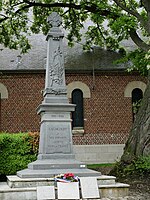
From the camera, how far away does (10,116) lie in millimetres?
19828

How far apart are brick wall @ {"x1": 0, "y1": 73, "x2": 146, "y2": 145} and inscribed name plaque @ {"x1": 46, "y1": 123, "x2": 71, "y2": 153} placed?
9.69m

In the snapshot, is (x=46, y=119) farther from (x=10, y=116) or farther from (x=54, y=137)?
(x=10, y=116)

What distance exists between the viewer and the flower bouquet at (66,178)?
8.60 metres

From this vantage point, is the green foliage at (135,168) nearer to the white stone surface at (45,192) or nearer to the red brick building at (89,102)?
the white stone surface at (45,192)

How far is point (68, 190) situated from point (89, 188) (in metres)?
0.50

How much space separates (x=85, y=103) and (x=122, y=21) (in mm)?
6788

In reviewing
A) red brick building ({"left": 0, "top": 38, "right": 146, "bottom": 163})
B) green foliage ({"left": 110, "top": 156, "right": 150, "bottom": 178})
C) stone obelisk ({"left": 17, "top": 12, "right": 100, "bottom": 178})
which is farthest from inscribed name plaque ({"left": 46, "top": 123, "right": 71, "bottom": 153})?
red brick building ({"left": 0, "top": 38, "right": 146, "bottom": 163})

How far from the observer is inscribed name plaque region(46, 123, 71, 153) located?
997cm

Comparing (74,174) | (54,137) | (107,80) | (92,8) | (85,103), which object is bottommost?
(74,174)

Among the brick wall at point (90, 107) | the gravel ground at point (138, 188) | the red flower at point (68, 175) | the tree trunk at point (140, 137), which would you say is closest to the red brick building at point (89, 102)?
the brick wall at point (90, 107)

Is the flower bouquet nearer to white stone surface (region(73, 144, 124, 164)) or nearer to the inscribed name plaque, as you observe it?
the inscribed name plaque

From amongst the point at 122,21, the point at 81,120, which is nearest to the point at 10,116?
the point at 81,120

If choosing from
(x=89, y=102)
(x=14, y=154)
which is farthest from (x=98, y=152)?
(x=14, y=154)

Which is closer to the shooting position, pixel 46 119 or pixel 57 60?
pixel 46 119
